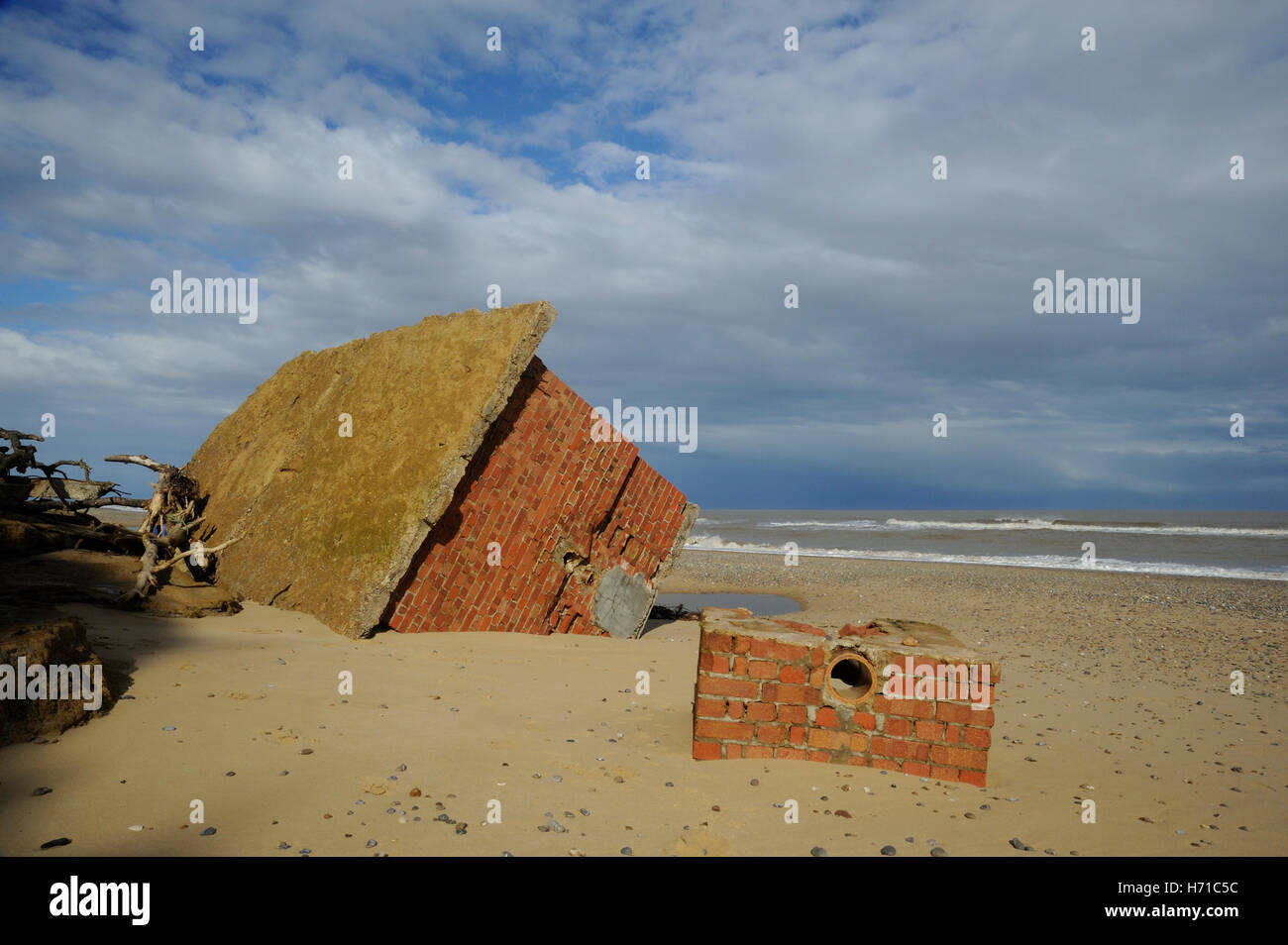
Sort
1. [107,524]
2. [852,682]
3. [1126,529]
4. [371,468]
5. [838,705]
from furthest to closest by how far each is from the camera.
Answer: [1126,529]
[107,524]
[371,468]
[852,682]
[838,705]

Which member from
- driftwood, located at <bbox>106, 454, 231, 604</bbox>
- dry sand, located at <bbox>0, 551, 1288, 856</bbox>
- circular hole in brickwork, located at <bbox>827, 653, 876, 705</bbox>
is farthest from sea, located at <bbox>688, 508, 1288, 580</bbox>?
driftwood, located at <bbox>106, 454, 231, 604</bbox>

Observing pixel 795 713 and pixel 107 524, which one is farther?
pixel 107 524

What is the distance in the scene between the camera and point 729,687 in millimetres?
4262

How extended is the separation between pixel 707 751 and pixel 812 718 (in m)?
0.67

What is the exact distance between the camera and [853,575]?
21.1 m

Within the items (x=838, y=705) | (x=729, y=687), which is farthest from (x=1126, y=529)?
(x=729, y=687)

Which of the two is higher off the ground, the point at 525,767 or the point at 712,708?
the point at 712,708

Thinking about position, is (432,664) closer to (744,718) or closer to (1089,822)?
(744,718)

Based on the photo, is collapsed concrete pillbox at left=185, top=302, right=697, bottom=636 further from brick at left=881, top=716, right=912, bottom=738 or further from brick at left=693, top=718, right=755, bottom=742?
brick at left=881, top=716, right=912, bottom=738

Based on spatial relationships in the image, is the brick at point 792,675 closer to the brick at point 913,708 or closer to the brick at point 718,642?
the brick at point 718,642

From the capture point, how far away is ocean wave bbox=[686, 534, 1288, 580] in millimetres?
21388

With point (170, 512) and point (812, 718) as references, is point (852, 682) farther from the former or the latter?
point (170, 512)

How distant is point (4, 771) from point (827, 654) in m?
4.15
